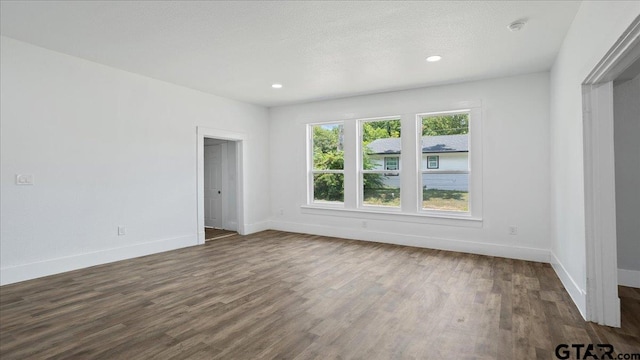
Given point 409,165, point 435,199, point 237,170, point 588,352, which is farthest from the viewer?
point 237,170

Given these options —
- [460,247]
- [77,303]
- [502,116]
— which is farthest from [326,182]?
[77,303]

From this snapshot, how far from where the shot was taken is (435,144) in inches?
207

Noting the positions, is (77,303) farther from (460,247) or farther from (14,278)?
(460,247)

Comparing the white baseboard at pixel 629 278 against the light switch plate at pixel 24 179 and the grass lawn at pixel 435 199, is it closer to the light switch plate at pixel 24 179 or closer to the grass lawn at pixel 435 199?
the grass lawn at pixel 435 199

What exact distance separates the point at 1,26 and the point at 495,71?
5790mm

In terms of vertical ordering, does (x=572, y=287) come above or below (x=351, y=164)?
below

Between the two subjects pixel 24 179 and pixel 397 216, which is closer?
pixel 24 179

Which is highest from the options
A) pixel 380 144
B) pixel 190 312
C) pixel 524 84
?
pixel 524 84

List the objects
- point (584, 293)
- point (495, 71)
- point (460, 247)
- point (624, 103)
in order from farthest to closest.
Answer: point (460, 247) < point (495, 71) < point (624, 103) < point (584, 293)

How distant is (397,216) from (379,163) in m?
1.03

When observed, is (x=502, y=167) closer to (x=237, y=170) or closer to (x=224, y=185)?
(x=237, y=170)

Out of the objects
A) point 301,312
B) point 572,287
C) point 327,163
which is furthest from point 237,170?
point 572,287

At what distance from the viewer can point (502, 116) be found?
15.3ft

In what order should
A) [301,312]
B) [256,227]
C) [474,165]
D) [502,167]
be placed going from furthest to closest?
[256,227], [474,165], [502,167], [301,312]
